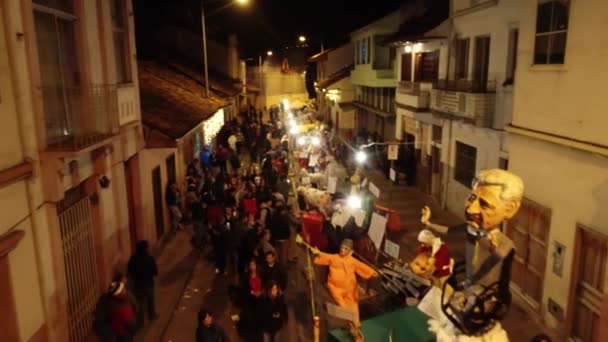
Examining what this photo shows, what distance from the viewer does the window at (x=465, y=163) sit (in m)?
17.5

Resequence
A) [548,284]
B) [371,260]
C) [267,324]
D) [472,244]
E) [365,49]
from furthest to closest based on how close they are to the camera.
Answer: [365,49]
[371,260]
[548,284]
[267,324]
[472,244]

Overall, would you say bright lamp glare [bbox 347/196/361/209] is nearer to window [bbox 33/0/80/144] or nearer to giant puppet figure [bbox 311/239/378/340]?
giant puppet figure [bbox 311/239/378/340]

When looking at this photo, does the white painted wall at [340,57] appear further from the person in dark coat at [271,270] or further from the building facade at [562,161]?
the person in dark coat at [271,270]

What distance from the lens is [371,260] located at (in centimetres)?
1199

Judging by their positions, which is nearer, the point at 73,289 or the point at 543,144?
the point at 73,289

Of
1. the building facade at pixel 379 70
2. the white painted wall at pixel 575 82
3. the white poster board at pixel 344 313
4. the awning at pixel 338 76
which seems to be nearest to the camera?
the white poster board at pixel 344 313

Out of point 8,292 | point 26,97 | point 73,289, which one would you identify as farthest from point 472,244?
point 73,289

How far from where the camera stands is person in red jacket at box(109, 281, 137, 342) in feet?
25.4

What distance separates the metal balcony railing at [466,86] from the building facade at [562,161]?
504cm

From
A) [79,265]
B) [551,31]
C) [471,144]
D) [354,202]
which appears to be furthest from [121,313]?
[471,144]

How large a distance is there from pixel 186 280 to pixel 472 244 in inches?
349

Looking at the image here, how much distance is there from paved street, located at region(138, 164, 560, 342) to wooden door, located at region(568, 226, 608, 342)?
43.4 inches

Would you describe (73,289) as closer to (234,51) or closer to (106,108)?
(106,108)

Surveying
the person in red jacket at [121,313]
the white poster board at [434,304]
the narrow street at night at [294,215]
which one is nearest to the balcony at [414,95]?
the narrow street at night at [294,215]
